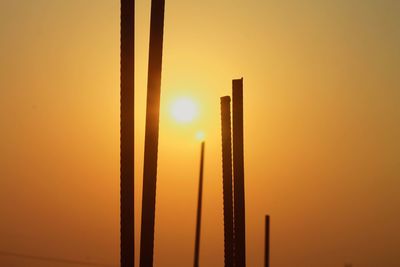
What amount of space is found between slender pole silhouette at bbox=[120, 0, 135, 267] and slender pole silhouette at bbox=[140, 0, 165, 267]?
0.49ft

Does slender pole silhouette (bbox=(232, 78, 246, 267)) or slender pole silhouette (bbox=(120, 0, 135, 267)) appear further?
slender pole silhouette (bbox=(232, 78, 246, 267))

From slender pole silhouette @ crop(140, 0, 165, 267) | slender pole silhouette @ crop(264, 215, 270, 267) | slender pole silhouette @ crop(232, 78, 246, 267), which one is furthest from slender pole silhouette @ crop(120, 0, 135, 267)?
slender pole silhouette @ crop(264, 215, 270, 267)

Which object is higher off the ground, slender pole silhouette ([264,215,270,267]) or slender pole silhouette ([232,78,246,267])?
slender pole silhouette ([232,78,246,267])

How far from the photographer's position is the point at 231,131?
7691 mm

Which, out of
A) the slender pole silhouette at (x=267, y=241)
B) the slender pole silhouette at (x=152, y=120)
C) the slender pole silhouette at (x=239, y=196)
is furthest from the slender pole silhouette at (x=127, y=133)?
the slender pole silhouette at (x=267, y=241)

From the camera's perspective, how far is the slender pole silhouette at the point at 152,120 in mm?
5207

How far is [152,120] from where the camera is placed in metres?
5.23

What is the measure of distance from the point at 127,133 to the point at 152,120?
0.98ft

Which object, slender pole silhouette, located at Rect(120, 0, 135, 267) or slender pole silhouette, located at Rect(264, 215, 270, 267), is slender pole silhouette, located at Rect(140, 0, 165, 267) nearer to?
slender pole silhouette, located at Rect(120, 0, 135, 267)

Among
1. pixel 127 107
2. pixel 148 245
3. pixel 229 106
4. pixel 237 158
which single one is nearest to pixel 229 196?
pixel 237 158

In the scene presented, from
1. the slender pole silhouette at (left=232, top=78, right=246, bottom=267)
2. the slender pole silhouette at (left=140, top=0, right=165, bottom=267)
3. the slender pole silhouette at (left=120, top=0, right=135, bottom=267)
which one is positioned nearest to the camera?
the slender pole silhouette at (left=120, top=0, right=135, bottom=267)

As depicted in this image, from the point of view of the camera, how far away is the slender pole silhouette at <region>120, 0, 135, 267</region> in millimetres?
5031

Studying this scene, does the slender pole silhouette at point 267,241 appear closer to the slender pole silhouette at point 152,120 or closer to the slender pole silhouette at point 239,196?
the slender pole silhouette at point 239,196

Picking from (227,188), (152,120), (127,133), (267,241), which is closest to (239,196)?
(227,188)
